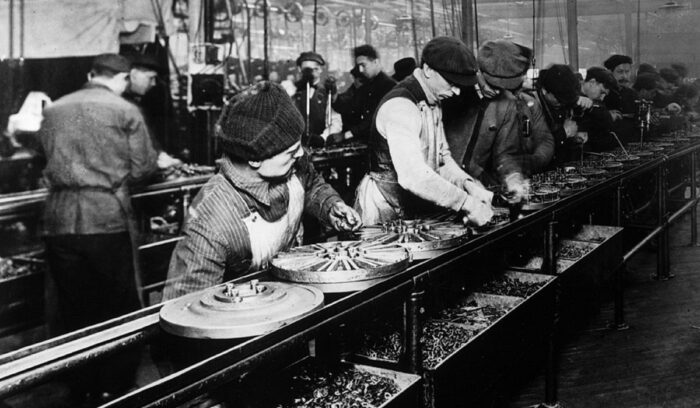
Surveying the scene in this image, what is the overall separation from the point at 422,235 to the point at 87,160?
7.43 feet

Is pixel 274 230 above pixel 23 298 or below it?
above

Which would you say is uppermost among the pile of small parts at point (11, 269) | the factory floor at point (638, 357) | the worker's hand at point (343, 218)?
the worker's hand at point (343, 218)

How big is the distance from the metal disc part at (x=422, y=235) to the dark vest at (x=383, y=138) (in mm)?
709

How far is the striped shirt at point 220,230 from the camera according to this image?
190 cm

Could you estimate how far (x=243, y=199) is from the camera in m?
2.10

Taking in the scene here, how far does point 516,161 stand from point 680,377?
1705 mm

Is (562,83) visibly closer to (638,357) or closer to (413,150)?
(638,357)

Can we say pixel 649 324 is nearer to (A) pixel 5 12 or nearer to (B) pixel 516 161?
(B) pixel 516 161

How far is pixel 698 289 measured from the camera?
196 inches

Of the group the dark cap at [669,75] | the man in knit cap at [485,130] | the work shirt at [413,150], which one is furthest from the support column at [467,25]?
the work shirt at [413,150]

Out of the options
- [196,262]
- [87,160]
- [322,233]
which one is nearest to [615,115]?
[322,233]

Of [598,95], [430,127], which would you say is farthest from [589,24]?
[430,127]

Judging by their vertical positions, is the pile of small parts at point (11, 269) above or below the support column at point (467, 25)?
below

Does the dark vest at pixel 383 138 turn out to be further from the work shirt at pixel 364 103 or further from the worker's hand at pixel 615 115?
the worker's hand at pixel 615 115
